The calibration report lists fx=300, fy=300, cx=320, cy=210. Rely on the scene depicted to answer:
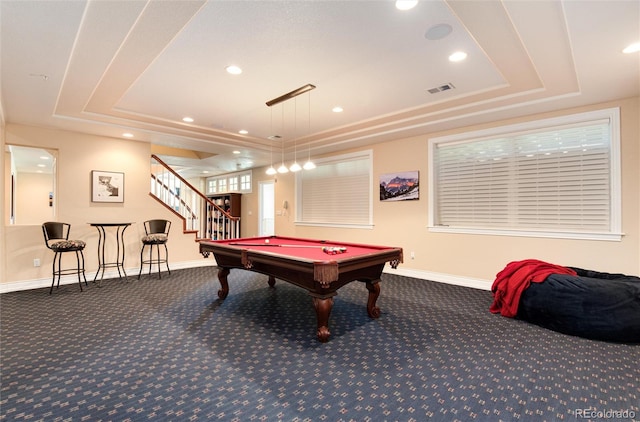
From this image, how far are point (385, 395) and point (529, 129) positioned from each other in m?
4.31

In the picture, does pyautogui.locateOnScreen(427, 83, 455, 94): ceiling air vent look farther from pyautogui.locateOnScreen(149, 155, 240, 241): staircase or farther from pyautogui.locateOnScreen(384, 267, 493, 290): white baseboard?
pyautogui.locateOnScreen(149, 155, 240, 241): staircase

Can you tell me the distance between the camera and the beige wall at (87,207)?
472cm

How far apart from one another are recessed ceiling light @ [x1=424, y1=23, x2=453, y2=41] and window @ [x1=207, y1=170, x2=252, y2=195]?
749 cm

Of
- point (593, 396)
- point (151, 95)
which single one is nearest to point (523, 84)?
point (593, 396)

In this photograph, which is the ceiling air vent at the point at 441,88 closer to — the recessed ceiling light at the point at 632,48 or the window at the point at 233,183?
the recessed ceiling light at the point at 632,48

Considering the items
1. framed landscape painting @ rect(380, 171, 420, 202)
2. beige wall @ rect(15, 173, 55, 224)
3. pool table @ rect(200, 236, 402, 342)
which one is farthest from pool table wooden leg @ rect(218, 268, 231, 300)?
beige wall @ rect(15, 173, 55, 224)

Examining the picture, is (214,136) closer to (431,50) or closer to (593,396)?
(431,50)

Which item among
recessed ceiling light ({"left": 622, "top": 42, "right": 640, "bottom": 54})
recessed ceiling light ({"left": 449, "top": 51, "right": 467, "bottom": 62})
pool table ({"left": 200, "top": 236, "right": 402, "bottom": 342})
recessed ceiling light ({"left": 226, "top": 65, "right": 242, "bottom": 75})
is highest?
recessed ceiling light ({"left": 226, "top": 65, "right": 242, "bottom": 75})

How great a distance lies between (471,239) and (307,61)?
12.4 feet

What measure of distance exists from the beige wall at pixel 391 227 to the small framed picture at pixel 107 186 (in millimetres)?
99

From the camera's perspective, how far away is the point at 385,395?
2004 millimetres

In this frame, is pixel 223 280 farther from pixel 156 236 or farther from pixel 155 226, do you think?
pixel 155 226

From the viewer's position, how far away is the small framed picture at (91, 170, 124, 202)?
17.6 ft

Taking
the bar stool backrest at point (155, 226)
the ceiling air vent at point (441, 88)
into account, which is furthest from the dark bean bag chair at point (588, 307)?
the bar stool backrest at point (155, 226)
